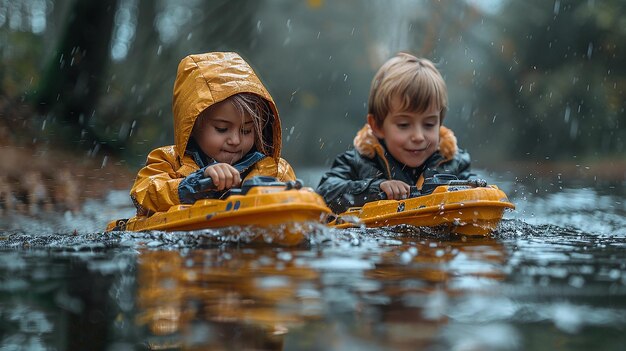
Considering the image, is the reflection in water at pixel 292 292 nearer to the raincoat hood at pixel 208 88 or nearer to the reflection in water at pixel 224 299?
the reflection in water at pixel 224 299

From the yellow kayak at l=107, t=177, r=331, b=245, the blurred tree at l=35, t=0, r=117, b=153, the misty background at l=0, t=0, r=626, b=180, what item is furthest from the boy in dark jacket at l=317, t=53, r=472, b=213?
the misty background at l=0, t=0, r=626, b=180

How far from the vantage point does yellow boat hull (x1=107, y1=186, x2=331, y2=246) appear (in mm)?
4555

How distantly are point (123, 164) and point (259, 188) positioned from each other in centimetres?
1235

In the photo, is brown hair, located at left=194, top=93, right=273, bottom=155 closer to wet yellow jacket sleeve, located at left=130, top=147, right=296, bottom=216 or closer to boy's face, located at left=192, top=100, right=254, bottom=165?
boy's face, located at left=192, top=100, right=254, bottom=165

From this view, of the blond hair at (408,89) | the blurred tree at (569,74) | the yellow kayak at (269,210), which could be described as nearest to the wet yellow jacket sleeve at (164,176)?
the yellow kayak at (269,210)

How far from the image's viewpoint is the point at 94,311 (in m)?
2.71

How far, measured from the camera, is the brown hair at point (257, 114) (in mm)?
5801

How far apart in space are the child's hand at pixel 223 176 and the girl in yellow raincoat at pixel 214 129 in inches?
13.2

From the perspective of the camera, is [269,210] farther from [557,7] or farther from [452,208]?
[557,7]

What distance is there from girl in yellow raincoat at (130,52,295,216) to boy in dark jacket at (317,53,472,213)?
781 mm

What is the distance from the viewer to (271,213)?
4594 millimetres

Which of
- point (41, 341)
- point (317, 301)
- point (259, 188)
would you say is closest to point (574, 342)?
point (317, 301)

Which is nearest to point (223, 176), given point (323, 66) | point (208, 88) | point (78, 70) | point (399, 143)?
point (208, 88)

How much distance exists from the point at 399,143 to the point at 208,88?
1724 mm
